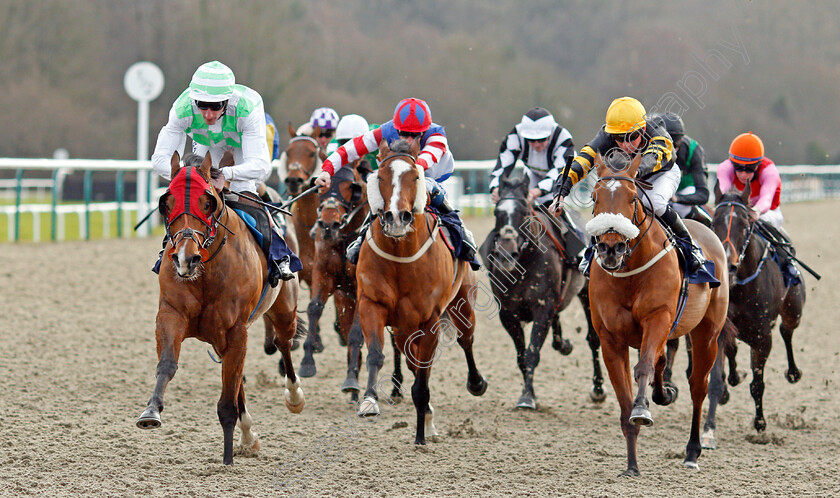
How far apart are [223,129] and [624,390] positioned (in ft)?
8.07

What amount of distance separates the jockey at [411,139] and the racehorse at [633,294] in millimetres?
1015

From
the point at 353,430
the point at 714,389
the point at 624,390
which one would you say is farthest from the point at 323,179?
the point at 714,389

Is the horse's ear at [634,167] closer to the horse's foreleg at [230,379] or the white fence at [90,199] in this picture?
the horse's foreleg at [230,379]

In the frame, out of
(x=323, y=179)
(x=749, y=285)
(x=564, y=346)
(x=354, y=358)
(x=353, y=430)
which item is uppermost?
(x=323, y=179)

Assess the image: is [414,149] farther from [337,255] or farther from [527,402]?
[527,402]

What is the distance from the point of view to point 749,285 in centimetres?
609

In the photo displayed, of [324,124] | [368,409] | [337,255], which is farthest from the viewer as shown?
[324,124]

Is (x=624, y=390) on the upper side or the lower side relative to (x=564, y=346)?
upper

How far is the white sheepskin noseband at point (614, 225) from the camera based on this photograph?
14.2ft

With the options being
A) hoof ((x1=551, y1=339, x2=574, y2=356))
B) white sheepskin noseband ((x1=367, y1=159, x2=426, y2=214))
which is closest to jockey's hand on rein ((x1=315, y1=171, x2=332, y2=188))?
white sheepskin noseband ((x1=367, y1=159, x2=426, y2=214))

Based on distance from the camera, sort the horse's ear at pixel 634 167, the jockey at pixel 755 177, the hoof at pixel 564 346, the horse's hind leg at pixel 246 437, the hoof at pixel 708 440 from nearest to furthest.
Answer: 1. the horse's ear at pixel 634 167
2. the horse's hind leg at pixel 246 437
3. the hoof at pixel 708 440
4. the jockey at pixel 755 177
5. the hoof at pixel 564 346

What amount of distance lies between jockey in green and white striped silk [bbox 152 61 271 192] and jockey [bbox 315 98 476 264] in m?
0.46

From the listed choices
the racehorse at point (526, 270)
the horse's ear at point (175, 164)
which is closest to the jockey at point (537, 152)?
the racehorse at point (526, 270)

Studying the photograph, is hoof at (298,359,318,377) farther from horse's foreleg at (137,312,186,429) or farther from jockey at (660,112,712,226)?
jockey at (660,112,712,226)
